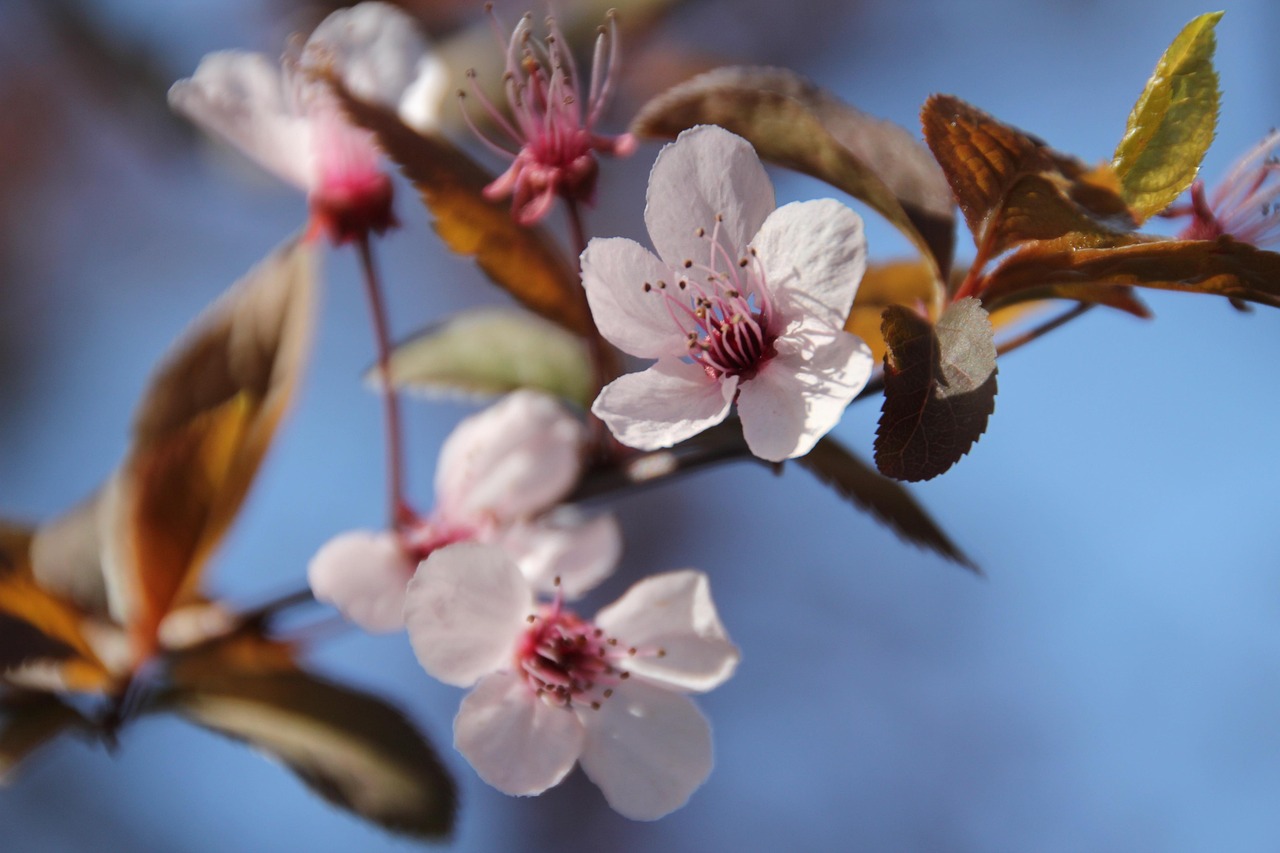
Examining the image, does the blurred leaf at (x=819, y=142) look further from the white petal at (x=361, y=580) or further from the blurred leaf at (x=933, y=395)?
the white petal at (x=361, y=580)

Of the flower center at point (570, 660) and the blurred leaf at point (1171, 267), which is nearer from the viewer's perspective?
the blurred leaf at point (1171, 267)

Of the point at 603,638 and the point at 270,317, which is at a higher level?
the point at 270,317

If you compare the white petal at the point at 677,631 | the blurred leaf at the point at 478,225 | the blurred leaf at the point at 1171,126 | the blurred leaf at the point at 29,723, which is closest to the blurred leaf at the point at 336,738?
the blurred leaf at the point at 29,723

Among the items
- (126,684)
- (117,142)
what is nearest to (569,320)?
(126,684)

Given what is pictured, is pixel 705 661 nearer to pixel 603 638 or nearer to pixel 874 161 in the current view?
pixel 603 638

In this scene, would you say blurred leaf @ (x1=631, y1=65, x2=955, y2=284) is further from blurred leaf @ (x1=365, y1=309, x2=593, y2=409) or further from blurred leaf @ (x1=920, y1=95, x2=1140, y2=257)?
blurred leaf @ (x1=365, y1=309, x2=593, y2=409)

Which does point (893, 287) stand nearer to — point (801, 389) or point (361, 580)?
point (801, 389)

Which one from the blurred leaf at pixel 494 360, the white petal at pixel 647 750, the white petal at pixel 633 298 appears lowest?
the white petal at pixel 647 750
